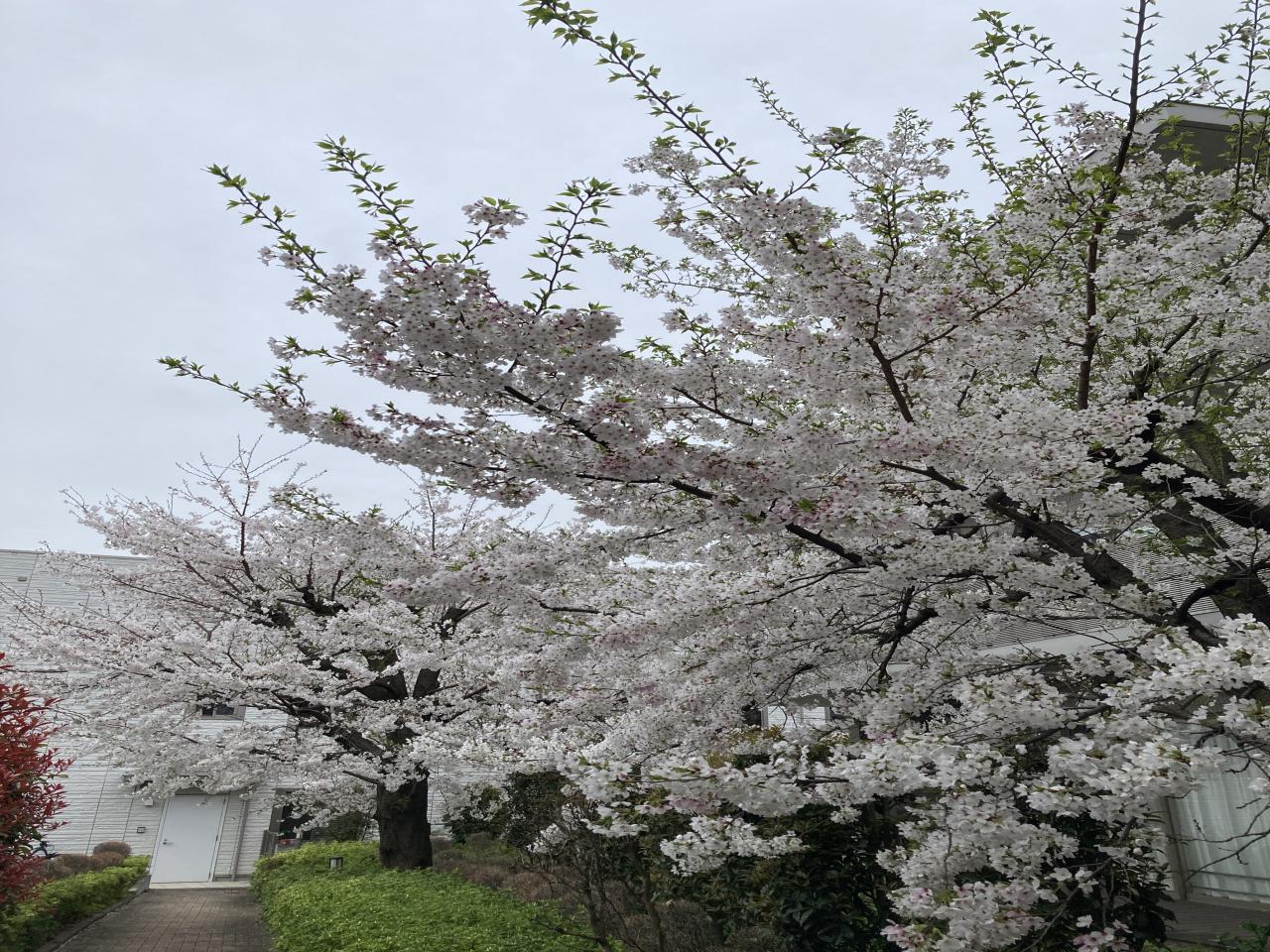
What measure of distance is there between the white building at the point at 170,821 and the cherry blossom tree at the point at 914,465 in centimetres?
2033

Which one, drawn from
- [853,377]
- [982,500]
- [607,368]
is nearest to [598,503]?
[607,368]

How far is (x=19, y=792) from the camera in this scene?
7715 millimetres

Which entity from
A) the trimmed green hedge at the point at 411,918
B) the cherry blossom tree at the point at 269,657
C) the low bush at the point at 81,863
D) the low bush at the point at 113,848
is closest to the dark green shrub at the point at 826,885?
the trimmed green hedge at the point at 411,918

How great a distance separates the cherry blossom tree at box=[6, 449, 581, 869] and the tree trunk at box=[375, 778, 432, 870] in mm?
27

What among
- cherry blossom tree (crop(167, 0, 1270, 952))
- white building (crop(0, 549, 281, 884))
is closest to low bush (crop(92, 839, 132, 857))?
white building (crop(0, 549, 281, 884))

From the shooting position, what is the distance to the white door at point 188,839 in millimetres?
21500

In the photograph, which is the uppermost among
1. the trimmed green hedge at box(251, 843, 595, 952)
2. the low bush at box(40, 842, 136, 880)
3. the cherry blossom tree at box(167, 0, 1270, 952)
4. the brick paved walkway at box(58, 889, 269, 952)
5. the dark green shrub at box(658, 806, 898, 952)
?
the cherry blossom tree at box(167, 0, 1270, 952)

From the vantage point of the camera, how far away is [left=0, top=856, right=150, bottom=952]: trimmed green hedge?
8.41 metres

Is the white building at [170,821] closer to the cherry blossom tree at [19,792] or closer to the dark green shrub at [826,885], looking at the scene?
the cherry blossom tree at [19,792]

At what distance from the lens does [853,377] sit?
15.2 feet

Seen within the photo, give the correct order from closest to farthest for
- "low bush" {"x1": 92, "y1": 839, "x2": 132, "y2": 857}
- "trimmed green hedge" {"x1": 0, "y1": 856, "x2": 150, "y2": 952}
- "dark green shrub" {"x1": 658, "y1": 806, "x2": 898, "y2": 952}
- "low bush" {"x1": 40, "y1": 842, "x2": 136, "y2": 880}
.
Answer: "dark green shrub" {"x1": 658, "y1": 806, "x2": 898, "y2": 952} < "trimmed green hedge" {"x1": 0, "y1": 856, "x2": 150, "y2": 952} < "low bush" {"x1": 40, "y1": 842, "x2": 136, "y2": 880} < "low bush" {"x1": 92, "y1": 839, "x2": 132, "y2": 857}

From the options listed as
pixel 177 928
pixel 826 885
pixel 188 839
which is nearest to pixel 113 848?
pixel 188 839

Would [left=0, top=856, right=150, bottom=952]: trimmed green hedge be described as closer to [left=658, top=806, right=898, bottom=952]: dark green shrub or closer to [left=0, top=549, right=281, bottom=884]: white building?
[left=0, top=549, right=281, bottom=884]: white building

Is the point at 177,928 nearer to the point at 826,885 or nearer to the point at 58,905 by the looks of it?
the point at 58,905
